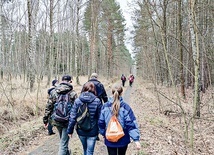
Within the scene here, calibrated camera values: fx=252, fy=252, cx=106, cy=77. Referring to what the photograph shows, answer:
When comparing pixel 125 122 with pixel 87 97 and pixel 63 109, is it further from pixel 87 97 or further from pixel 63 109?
pixel 63 109

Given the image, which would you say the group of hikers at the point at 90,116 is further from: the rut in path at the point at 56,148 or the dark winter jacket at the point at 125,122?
the rut in path at the point at 56,148

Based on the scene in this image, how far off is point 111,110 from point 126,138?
546mm

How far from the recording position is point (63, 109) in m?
5.39

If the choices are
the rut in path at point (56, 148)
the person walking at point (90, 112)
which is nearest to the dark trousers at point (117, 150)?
the person walking at point (90, 112)

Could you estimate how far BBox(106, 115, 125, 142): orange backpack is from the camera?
420 centimetres

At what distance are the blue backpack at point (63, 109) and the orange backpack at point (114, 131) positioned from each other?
1451 mm

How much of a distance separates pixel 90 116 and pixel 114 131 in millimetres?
809

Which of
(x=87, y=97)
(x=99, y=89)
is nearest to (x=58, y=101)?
(x=87, y=97)

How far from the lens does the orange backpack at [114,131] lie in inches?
165

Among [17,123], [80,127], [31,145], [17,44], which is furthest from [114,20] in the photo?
[80,127]

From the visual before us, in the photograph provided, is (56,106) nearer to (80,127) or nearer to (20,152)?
(80,127)

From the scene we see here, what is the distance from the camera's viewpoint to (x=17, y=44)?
50.2 metres

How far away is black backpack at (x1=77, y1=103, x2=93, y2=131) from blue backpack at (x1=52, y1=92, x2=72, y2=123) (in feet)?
1.97

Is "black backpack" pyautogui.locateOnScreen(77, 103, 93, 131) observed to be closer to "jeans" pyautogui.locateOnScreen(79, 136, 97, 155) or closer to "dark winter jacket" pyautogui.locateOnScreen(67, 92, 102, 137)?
"dark winter jacket" pyautogui.locateOnScreen(67, 92, 102, 137)
